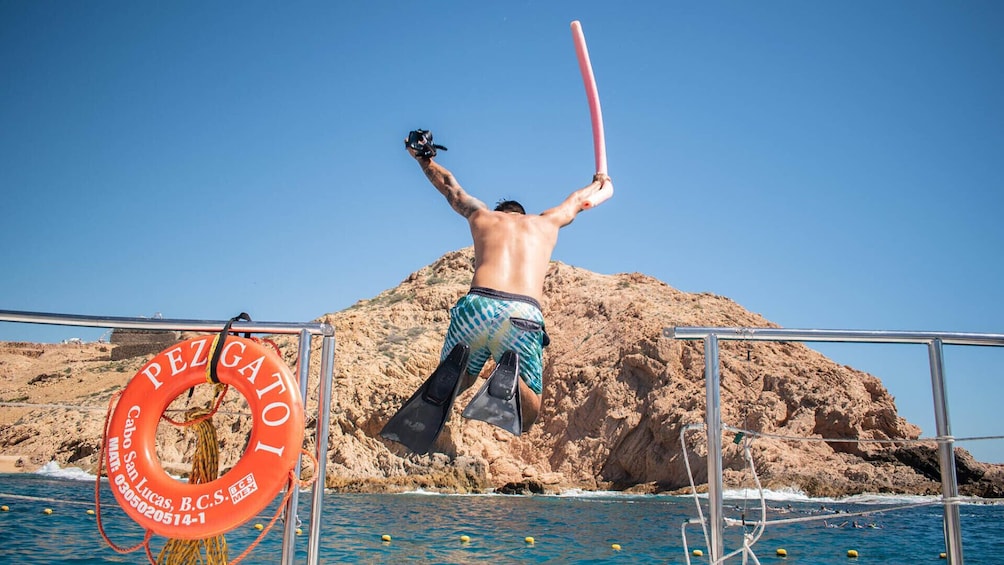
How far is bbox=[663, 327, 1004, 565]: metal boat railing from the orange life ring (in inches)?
48.2

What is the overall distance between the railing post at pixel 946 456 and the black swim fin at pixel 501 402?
5.00 ft

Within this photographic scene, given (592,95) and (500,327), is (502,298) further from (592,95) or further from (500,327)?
(592,95)

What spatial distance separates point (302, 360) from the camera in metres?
2.39

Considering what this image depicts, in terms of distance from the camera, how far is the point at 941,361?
240 cm

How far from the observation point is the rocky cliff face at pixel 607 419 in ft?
81.8

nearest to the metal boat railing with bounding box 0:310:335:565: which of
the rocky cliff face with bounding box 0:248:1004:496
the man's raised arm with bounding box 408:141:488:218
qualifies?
the man's raised arm with bounding box 408:141:488:218

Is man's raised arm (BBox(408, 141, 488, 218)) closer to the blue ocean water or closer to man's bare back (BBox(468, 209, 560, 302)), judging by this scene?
man's bare back (BBox(468, 209, 560, 302))

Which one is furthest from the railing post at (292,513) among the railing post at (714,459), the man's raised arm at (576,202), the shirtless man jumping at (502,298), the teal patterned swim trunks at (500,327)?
the man's raised arm at (576,202)

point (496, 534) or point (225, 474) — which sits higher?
point (225, 474)

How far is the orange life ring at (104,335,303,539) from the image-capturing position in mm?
2207

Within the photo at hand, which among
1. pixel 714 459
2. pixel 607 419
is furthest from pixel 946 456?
pixel 607 419

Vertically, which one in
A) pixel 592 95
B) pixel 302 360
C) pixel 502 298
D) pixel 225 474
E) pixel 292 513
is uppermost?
pixel 592 95

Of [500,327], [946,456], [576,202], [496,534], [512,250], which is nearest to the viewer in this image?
Answer: [946,456]

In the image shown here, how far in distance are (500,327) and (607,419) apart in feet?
87.0
